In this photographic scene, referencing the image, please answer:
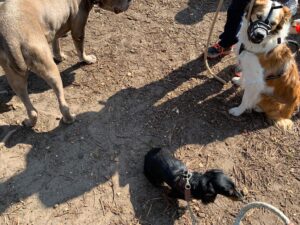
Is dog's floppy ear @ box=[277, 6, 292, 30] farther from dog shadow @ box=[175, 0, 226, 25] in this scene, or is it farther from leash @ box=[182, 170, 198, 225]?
dog shadow @ box=[175, 0, 226, 25]

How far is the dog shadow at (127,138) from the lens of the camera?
4.04 m

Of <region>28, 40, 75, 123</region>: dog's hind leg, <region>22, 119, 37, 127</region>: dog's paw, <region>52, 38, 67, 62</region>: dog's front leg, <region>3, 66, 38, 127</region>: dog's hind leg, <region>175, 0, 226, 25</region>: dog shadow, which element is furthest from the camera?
<region>175, 0, 226, 25</region>: dog shadow

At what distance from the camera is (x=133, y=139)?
4.51m

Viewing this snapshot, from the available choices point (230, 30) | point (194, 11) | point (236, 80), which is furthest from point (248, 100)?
point (194, 11)

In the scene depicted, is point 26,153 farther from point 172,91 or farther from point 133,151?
point 172,91

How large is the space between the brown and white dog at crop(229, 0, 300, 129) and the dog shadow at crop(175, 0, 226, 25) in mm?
1745

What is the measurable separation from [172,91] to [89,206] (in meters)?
1.97

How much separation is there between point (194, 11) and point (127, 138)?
9.02 feet

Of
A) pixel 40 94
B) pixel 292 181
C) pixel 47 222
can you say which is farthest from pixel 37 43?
pixel 292 181

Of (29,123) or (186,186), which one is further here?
(29,123)

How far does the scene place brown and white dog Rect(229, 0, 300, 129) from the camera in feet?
12.3

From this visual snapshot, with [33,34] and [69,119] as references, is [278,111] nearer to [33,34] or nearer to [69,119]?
[69,119]

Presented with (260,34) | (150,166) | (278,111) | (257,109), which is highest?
(260,34)

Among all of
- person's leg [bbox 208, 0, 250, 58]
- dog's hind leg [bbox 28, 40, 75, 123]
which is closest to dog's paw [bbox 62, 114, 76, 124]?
dog's hind leg [bbox 28, 40, 75, 123]
